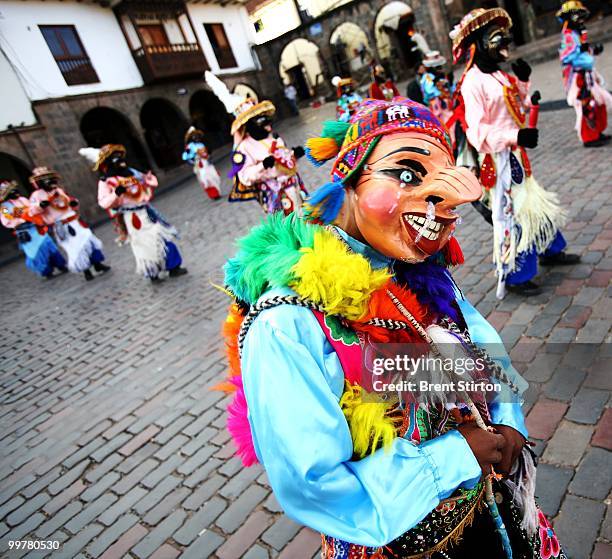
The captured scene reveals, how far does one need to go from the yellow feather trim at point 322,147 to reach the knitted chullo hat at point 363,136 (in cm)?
6

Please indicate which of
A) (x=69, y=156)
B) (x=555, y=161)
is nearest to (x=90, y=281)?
(x=555, y=161)

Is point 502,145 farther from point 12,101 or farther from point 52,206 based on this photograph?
point 12,101

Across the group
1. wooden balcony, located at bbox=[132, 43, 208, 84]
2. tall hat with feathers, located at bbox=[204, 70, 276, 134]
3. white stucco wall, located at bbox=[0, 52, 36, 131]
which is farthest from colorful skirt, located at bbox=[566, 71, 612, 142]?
wooden balcony, located at bbox=[132, 43, 208, 84]

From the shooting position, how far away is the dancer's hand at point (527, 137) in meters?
3.25

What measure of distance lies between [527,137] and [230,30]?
29.6 metres

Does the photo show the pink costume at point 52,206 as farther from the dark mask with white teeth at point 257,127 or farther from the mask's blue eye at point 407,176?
the mask's blue eye at point 407,176

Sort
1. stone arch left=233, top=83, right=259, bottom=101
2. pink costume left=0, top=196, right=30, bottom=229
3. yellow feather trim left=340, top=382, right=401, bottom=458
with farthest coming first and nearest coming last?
stone arch left=233, top=83, right=259, bottom=101 < pink costume left=0, top=196, right=30, bottom=229 < yellow feather trim left=340, top=382, right=401, bottom=458

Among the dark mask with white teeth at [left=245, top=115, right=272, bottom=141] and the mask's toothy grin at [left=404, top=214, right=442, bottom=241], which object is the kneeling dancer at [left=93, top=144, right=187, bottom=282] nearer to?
the dark mask with white teeth at [left=245, top=115, right=272, bottom=141]

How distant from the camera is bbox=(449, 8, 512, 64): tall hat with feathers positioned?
11.3 feet

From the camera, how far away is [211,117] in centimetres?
2772

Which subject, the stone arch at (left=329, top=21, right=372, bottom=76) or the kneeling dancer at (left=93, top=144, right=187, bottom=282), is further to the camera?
the stone arch at (left=329, top=21, right=372, bottom=76)

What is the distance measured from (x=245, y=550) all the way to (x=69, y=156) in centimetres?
1913

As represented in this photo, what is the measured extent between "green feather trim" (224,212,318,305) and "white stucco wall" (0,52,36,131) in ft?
63.2

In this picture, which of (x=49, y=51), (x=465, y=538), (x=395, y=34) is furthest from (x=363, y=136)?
(x=395, y=34)
